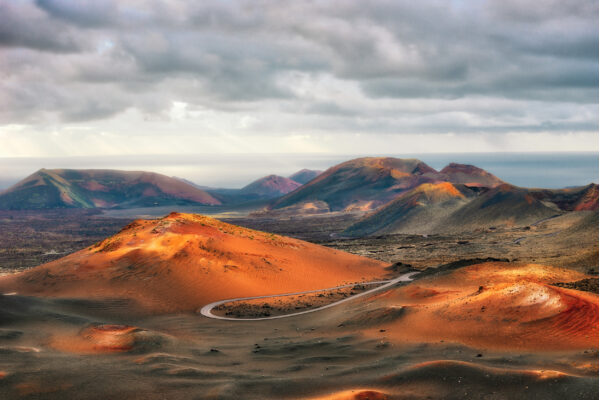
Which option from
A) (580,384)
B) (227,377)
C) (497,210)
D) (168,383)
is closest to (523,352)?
(580,384)

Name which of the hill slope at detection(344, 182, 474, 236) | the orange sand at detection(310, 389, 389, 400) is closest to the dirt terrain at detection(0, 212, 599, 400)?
the orange sand at detection(310, 389, 389, 400)

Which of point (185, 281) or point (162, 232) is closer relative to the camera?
point (185, 281)

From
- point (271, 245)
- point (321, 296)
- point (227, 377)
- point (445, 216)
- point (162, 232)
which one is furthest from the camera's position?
point (445, 216)

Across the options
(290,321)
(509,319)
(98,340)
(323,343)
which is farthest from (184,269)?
(509,319)

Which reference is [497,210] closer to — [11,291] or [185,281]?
[185,281]

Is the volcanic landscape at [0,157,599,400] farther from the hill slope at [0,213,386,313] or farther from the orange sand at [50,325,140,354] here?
the hill slope at [0,213,386,313]

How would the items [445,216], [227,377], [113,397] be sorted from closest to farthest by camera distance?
[113,397]
[227,377]
[445,216]
